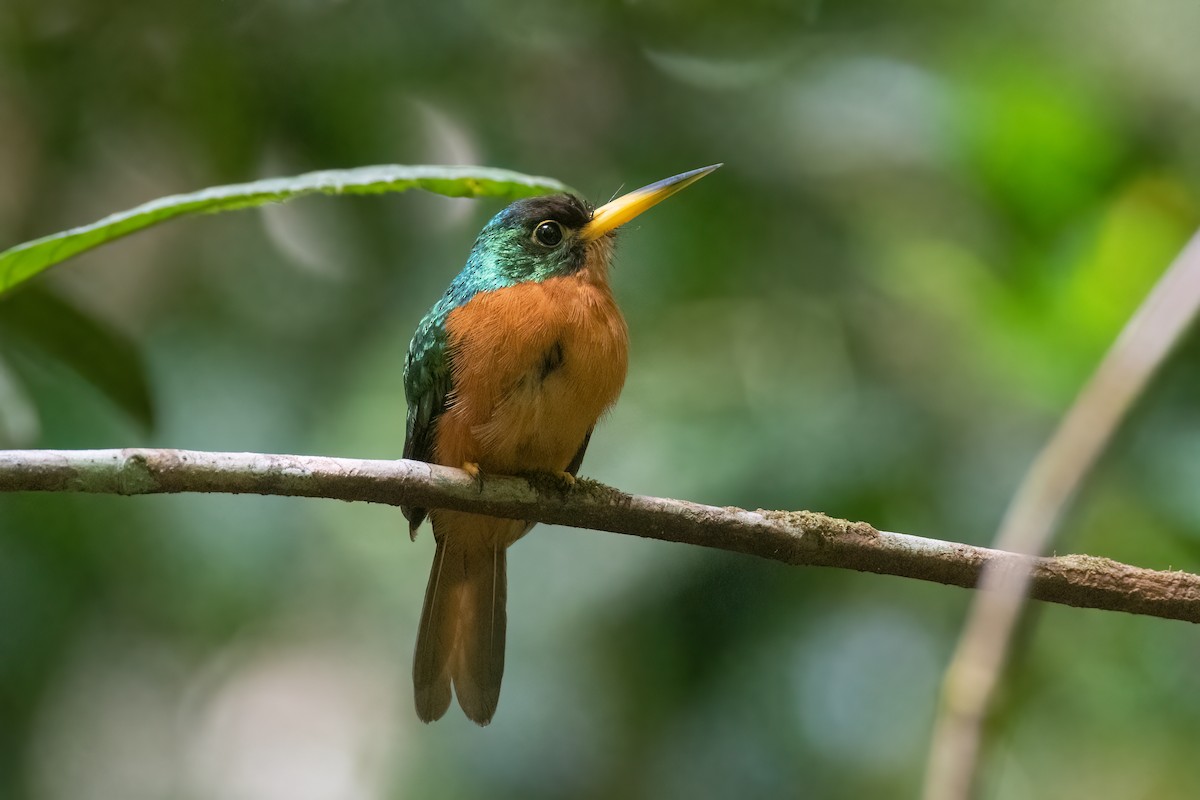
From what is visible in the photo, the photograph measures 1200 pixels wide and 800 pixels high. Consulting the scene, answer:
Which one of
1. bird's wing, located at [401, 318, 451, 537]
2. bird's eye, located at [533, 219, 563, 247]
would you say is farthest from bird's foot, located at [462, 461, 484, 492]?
bird's eye, located at [533, 219, 563, 247]

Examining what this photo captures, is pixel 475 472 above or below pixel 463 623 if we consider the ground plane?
above

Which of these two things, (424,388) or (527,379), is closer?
(527,379)

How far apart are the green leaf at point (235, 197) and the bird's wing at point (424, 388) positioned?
0.45 meters

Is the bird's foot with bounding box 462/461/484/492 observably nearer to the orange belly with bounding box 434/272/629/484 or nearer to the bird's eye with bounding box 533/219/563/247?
the orange belly with bounding box 434/272/629/484

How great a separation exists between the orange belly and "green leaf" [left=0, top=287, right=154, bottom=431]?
54 cm

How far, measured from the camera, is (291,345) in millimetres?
3154

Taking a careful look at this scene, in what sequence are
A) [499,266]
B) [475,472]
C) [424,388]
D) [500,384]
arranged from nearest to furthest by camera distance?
[475,472], [500,384], [424,388], [499,266]

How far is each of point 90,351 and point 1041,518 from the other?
1915 mm

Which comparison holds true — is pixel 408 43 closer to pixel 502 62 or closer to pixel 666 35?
pixel 502 62

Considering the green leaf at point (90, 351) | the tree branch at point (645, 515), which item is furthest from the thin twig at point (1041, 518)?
the green leaf at point (90, 351)

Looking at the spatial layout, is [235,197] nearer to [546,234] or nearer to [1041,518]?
[546,234]

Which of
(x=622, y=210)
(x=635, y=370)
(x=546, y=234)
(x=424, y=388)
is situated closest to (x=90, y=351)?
(x=424, y=388)

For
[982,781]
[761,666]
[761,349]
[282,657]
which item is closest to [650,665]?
[761,666]

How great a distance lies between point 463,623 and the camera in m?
2.29
